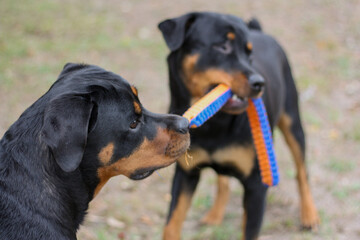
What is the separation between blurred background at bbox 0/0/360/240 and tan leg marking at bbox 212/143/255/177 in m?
1.24

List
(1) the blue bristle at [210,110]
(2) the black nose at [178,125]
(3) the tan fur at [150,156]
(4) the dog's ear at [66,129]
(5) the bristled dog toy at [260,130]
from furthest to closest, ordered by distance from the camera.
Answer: (5) the bristled dog toy at [260,130] → (1) the blue bristle at [210,110] → (2) the black nose at [178,125] → (3) the tan fur at [150,156] → (4) the dog's ear at [66,129]

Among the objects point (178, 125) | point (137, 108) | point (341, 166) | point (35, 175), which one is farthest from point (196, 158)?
point (341, 166)

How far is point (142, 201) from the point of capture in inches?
226

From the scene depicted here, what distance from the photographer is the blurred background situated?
17.9 feet

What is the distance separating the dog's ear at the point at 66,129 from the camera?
2617mm

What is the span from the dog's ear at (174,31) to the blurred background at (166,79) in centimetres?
203

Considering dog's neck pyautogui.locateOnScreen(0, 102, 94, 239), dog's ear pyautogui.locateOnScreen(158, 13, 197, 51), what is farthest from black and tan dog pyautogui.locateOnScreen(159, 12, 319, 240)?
dog's neck pyautogui.locateOnScreen(0, 102, 94, 239)

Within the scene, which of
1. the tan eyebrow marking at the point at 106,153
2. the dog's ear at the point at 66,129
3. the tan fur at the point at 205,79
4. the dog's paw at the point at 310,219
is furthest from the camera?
the dog's paw at the point at 310,219

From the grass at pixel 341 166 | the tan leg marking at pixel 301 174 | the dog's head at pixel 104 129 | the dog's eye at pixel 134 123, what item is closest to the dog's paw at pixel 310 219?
the tan leg marking at pixel 301 174

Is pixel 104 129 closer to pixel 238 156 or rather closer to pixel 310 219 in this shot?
pixel 238 156

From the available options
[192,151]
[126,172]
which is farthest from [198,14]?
[126,172]

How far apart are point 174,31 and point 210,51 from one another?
1.21 ft

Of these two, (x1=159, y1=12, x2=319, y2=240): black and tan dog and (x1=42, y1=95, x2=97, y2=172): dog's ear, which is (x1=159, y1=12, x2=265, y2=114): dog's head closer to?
(x1=159, y1=12, x2=319, y2=240): black and tan dog

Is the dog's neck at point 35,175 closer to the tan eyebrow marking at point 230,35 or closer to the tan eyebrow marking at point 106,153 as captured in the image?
the tan eyebrow marking at point 106,153
